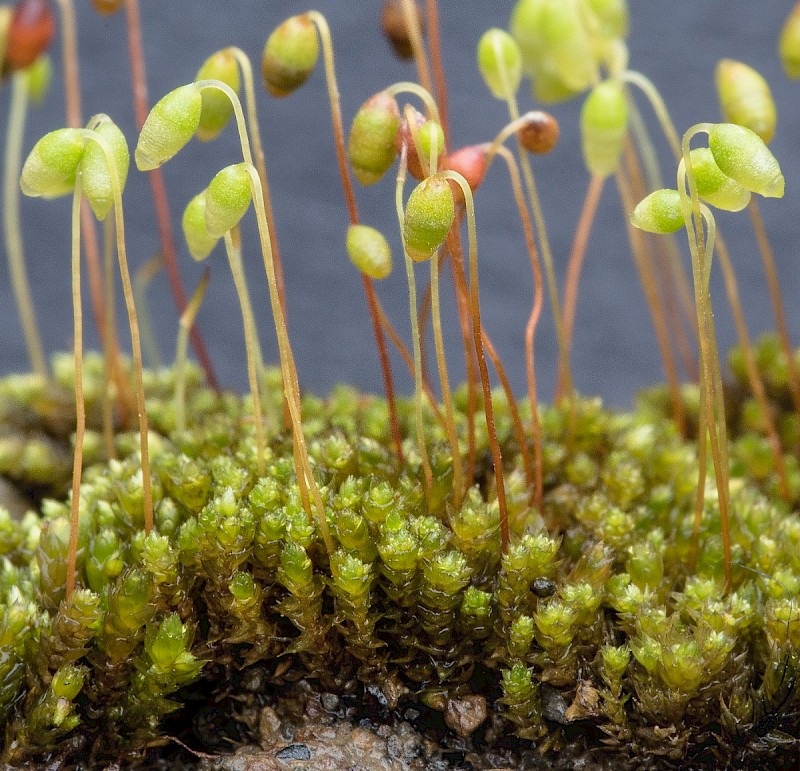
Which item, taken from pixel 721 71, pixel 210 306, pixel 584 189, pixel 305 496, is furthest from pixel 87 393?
pixel 584 189

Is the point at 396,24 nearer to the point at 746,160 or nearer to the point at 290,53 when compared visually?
the point at 290,53

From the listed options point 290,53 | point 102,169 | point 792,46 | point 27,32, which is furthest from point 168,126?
point 792,46

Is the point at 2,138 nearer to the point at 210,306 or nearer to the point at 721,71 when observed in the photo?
the point at 210,306

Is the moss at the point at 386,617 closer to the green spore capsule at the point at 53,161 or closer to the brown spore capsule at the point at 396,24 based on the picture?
the green spore capsule at the point at 53,161

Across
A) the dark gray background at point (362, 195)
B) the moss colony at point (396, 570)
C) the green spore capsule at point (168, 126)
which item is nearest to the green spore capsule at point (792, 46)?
the moss colony at point (396, 570)

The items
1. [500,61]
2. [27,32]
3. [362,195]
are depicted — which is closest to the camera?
[500,61]

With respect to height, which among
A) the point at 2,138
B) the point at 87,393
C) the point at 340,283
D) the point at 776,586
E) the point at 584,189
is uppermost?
the point at 2,138

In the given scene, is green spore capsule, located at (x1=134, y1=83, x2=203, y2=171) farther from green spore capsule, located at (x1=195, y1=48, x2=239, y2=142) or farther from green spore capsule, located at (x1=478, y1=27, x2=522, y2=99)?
green spore capsule, located at (x1=478, y1=27, x2=522, y2=99)
